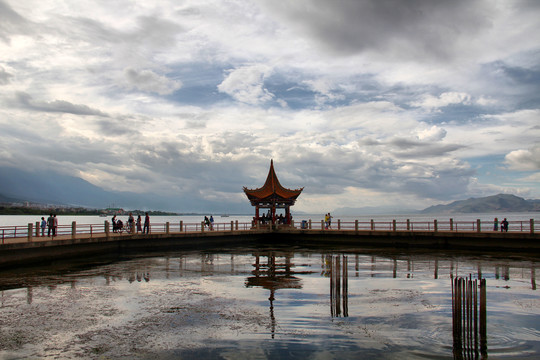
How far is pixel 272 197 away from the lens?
1901 inches

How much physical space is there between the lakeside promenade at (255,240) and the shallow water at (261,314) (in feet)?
9.82

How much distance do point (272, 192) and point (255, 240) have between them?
21.0ft

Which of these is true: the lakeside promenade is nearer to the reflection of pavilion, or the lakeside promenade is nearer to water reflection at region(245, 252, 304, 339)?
water reflection at region(245, 252, 304, 339)

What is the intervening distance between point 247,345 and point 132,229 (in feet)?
90.8

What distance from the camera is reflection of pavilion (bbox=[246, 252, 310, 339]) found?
1703 centimetres

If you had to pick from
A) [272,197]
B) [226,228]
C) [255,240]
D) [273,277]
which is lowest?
[255,240]

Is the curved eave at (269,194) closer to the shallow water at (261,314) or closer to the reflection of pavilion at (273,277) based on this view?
the reflection of pavilion at (273,277)

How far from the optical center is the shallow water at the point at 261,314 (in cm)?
984

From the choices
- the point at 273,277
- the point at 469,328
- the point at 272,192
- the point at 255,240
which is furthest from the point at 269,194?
the point at 469,328

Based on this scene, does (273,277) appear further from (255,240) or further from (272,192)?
(272,192)

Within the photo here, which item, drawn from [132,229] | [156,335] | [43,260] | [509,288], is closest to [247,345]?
[156,335]

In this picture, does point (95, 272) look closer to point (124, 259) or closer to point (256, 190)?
point (124, 259)

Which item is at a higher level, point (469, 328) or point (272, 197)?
point (272, 197)

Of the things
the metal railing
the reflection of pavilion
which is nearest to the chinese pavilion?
the metal railing
